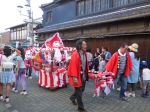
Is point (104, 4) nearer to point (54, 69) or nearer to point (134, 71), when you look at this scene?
point (134, 71)

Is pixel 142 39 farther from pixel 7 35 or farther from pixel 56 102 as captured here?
pixel 7 35

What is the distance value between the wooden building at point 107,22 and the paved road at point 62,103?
302 cm

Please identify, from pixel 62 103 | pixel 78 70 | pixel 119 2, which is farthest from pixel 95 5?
pixel 62 103

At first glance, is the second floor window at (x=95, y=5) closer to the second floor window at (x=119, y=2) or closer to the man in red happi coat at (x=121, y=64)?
the second floor window at (x=119, y=2)

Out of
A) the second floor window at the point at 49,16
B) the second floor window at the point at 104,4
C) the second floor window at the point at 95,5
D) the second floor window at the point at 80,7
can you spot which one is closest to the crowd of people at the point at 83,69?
the second floor window at the point at 95,5

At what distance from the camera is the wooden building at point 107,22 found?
267 inches

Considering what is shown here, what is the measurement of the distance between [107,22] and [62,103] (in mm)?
5545

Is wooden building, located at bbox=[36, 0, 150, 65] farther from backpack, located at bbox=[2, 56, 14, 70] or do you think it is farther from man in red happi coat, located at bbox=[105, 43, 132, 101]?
backpack, located at bbox=[2, 56, 14, 70]

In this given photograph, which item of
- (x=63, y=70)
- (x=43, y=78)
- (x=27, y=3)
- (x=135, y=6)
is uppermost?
(x=27, y=3)

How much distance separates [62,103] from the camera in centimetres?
452

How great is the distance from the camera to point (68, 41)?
1184 cm

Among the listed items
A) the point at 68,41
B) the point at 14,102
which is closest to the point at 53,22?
the point at 68,41

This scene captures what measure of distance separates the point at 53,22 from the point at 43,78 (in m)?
10.4

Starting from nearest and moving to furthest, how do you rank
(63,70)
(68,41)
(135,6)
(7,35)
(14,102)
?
(14,102) → (63,70) → (135,6) → (68,41) → (7,35)
